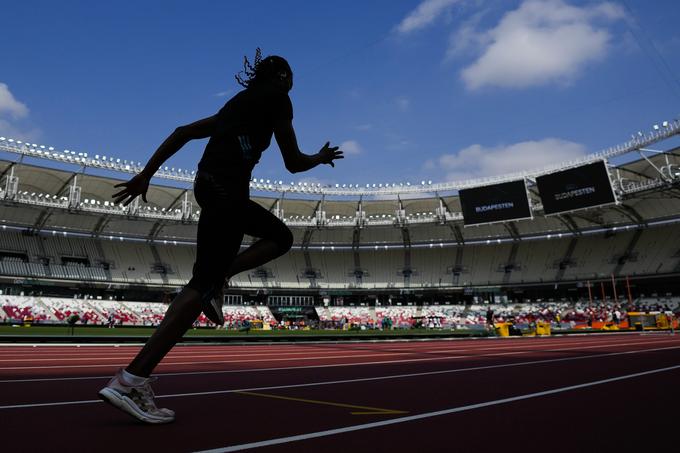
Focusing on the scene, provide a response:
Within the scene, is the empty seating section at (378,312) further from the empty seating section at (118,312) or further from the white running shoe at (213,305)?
the white running shoe at (213,305)

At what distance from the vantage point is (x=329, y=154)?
10.7ft

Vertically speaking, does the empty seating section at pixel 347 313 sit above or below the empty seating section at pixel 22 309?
below

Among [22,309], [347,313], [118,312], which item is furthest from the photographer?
[347,313]

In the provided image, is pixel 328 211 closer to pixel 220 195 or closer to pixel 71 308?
pixel 71 308


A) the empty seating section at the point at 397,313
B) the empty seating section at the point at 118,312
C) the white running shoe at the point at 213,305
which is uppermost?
the white running shoe at the point at 213,305

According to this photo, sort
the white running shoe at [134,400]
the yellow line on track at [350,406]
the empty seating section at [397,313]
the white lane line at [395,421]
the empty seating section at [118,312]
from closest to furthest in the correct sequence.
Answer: the white lane line at [395,421] → the white running shoe at [134,400] → the yellow line on track at [350,406] → the empty seating section at [118,312] → the empty seating section at [397,313]

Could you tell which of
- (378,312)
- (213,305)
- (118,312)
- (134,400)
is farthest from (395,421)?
(378,312)

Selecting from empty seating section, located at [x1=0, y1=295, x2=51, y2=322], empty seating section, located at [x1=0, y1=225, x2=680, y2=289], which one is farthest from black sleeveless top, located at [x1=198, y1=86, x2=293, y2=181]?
empty seating section, located at [x1=0, y1=225, x2=680, y2=289]

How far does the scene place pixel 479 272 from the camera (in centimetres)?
5353

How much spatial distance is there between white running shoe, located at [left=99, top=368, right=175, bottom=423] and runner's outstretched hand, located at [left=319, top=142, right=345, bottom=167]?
1742mm

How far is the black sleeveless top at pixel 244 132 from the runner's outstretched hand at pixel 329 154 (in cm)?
38

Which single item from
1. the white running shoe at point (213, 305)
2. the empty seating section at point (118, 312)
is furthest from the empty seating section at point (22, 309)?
the white running shoe at point (213, 305)

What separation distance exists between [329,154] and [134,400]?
193cm

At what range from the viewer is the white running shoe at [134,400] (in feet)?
8.36
